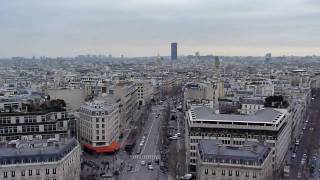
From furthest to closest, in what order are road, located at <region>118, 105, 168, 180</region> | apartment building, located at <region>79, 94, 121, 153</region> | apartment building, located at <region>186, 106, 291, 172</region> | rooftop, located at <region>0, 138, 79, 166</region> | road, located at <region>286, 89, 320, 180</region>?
apartment building, located at <region>79, 94, 121, 153</region>
road, located at <region>286, 89, 320, 180</region>
apartment building, located at <region>186, 106, 291, 172</region>
road, located at <region>118, 105, 168, 180</region>
rooftop, located at <region>0, 138, 79, 166</region>

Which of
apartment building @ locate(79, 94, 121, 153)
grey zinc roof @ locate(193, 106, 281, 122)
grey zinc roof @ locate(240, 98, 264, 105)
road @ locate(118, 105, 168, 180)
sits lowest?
road @ locate(118, 105, 168, 180)

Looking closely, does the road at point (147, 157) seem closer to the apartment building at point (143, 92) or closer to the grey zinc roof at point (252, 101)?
the grey zinc roof at point (252, 101)

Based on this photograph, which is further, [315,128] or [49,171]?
[315,128]

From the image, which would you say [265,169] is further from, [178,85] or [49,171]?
[178,85]

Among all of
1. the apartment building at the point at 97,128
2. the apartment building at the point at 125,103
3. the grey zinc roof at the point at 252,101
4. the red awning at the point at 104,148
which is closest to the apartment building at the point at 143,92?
the apartment building at the point at 125,103

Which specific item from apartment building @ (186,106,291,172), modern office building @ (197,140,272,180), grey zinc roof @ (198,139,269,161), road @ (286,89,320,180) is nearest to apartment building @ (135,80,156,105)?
road @ (286,89,320,180)

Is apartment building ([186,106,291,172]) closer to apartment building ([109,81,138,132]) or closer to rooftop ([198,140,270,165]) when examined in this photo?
rooftop ([198,140,270,165])

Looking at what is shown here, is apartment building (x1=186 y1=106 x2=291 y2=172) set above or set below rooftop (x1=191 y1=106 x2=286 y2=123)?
below

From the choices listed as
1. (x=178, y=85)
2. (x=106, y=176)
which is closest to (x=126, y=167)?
(x=106, y=176)
